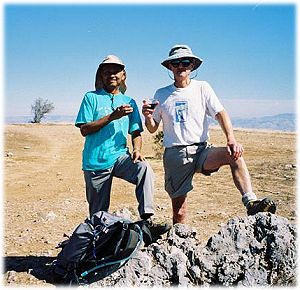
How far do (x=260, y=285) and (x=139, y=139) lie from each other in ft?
6.28

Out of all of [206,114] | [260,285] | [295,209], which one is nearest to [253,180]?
[295,209]

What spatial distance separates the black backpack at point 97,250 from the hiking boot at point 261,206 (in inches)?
45.2

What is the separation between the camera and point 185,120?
539 centimetres

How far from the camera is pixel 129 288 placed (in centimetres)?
442

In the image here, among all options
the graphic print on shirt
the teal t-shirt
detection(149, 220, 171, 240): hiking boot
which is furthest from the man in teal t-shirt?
the graphic print on shirt

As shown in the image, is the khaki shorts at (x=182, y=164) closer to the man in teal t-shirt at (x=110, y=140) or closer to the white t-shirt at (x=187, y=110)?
the white t-shirt at (x=187, y=110)

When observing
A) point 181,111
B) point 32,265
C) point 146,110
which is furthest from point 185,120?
point 32,265

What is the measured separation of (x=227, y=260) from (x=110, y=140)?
64.8 inches

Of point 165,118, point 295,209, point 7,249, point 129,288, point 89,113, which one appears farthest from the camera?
point 295,209

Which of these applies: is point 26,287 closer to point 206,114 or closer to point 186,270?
point 186,270

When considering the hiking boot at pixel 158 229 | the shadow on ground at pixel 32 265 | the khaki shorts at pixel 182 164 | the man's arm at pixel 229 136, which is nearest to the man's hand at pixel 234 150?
the man's arm at pixel 229 136

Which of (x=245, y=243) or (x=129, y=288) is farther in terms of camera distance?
(x=245, y=243)

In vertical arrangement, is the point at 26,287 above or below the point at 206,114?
below

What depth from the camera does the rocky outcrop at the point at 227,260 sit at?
4523mm
